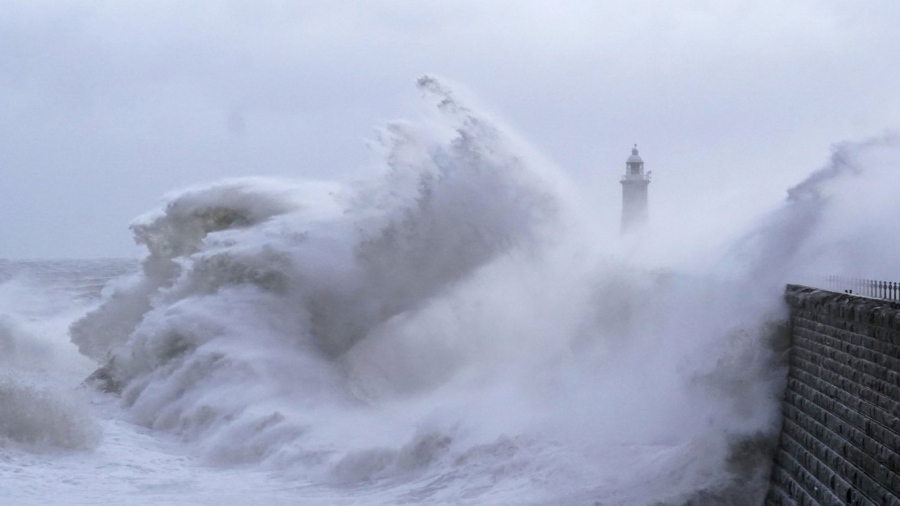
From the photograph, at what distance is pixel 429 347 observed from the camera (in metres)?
17.5

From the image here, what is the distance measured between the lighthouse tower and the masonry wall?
1967cm

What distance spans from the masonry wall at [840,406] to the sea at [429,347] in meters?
0.54

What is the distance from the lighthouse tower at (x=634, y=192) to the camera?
95.2 ft

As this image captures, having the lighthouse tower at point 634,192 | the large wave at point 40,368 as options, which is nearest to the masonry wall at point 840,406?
the large wave at point 40,368

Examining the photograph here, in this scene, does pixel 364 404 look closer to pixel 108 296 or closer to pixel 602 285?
pixel 602 285

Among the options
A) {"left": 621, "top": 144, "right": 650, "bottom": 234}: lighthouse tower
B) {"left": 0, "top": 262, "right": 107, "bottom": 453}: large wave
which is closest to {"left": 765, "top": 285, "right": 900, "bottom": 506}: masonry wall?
{"left": 0, "top": 262, "right": 107, "bottom": 453}: large wave

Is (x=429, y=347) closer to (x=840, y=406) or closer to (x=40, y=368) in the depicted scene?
(x=40, y=368)

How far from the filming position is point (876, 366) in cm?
680

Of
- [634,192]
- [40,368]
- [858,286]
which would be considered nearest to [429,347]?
[40,368]

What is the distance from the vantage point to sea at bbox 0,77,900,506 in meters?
10.2

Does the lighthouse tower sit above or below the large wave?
above

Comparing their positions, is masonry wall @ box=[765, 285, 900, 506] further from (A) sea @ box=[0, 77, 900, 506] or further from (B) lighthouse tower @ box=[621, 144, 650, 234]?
(B) lighthouse tower @ box=[621, 144, 650, 234]

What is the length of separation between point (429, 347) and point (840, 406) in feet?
34.3

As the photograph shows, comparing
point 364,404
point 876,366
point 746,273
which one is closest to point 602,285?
point 364,404
